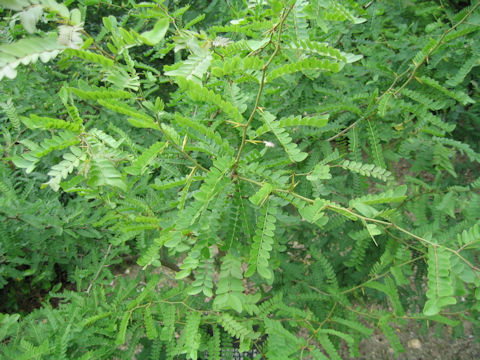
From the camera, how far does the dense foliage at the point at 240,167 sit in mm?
872

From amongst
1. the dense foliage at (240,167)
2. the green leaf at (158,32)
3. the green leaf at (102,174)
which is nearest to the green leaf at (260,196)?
the dense foliage at (240,167)

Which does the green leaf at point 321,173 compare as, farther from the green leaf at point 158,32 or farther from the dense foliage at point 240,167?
the green leaf at point 158,32

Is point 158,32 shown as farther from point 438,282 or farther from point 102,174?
point 438,282

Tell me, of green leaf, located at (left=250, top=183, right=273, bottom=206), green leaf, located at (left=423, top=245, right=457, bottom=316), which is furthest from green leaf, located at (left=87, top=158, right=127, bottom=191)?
green leaf, located at (left=423, top=245, right=457, bottom=316)

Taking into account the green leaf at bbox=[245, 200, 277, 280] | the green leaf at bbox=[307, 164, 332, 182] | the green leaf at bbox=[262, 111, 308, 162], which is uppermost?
the green leaf at bbox=[262, 111, 308, 162]

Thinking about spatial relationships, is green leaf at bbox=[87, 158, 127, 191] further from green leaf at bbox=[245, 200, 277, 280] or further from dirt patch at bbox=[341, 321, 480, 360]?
dirt patch at bbox=[341, 321, 480, 360]

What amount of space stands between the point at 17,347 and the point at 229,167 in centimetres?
131

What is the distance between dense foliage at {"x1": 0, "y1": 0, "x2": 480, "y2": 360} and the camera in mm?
872

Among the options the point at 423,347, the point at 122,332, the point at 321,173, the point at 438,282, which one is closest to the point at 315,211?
the point at 321,173

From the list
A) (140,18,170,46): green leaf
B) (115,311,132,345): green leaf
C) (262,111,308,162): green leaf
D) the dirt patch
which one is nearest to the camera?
(140,18,170,46): green leaf

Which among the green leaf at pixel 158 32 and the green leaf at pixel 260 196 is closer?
the green leaf at pixel 158 32

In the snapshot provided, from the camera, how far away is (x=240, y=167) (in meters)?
1.02

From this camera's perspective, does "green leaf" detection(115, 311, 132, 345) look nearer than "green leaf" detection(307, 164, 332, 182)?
No

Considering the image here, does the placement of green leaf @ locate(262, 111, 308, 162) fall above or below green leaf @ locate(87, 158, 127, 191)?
above
